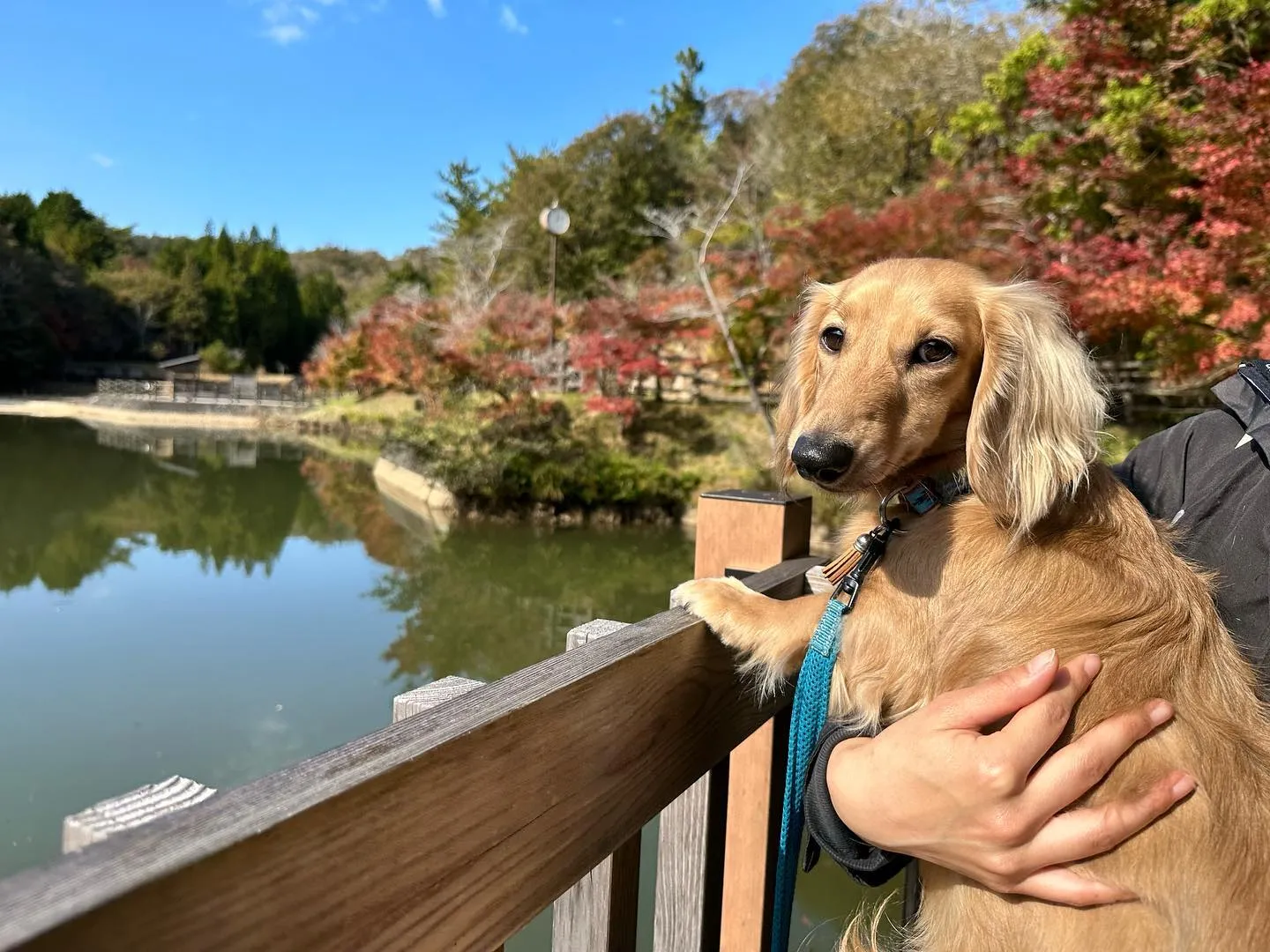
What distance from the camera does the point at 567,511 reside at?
12.5 meters

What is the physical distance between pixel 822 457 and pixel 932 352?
38 centimetres

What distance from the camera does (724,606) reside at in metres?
1.24

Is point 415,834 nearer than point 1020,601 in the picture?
Yes

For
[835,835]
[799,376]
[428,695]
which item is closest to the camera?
[428,695]

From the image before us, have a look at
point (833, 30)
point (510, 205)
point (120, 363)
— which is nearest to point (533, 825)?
point (833, 30)

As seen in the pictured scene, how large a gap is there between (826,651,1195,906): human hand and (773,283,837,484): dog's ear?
2.23 ft

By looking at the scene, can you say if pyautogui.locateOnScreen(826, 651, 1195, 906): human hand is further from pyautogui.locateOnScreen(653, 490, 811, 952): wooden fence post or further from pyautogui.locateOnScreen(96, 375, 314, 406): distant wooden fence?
pyautogui.locateOnScreen(96, 375, 314, 406): distant wooden fence

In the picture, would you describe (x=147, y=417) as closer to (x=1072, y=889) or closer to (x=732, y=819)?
Answer: (x=732, y=819)

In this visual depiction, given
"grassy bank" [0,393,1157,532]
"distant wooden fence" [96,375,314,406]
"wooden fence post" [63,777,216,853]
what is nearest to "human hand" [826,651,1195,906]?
"wooden fence post" [63,777,216,853]

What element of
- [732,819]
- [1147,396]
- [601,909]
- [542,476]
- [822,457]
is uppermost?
[1147,396]

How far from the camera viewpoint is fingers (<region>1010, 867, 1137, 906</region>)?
2.92ft

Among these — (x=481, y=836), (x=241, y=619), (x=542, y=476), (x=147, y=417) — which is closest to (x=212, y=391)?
(x=147, y=417)

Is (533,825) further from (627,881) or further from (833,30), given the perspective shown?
(833,30)

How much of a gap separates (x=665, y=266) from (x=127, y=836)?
20.7m
